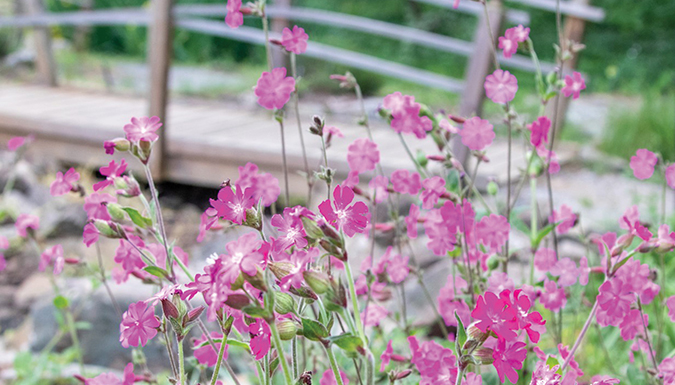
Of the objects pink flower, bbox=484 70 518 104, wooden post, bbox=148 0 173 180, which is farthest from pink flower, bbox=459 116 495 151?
wooden post, bbox=148 0 173 180

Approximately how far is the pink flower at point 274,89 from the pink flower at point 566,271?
434 millimetres

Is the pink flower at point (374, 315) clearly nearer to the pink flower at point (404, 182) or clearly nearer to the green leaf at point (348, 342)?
the pink flower at point (404, 182)

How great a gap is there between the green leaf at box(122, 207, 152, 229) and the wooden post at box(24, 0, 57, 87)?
5.08 meters

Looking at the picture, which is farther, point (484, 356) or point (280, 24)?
point (280, 24)

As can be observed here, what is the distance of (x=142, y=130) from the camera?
2.16 ft

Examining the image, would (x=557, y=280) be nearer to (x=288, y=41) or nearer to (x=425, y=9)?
(x=288, y=41)

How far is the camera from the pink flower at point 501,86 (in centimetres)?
84

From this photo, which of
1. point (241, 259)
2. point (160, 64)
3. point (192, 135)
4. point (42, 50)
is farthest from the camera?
point (42, 50)

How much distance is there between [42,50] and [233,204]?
526cm

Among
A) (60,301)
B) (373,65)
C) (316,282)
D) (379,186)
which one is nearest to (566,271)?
(379,186)

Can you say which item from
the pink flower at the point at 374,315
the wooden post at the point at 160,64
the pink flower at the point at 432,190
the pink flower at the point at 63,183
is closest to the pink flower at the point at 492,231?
the pink flower at the point at 432,190

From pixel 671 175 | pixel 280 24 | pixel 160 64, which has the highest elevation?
pixel 671 175

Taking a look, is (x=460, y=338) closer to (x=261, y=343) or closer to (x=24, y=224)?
(x=261, y=343)

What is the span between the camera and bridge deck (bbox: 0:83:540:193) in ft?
11.4
